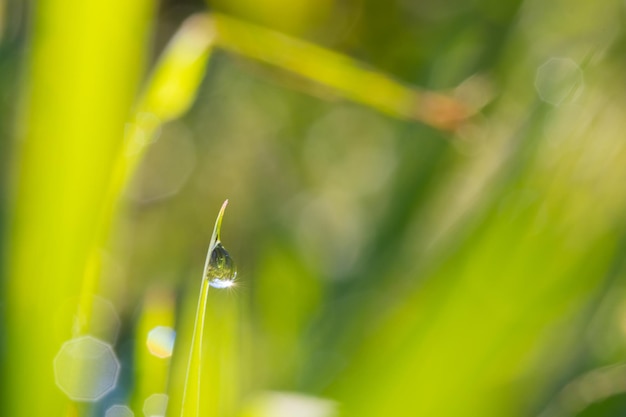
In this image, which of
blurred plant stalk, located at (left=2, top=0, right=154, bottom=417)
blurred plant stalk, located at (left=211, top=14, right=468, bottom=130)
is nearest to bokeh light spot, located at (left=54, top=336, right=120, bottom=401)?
blurred plant stalk, located at (left=2, top=0, right=154, bottom=417)

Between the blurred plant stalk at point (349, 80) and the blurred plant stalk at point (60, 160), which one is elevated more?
the blurred plant stalk at point (349, 80)

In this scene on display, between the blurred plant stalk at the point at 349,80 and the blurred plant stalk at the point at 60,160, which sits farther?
the blurred plant stalk at the point at 349,80

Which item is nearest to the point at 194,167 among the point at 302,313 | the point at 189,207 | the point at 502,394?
the point at 189,207

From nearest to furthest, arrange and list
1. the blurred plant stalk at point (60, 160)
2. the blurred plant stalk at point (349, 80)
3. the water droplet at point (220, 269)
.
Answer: the water droplet at point (220, 269) → the blurred plant stalk at point (60, 160) → the blurred plant stalk at point (349, 80)

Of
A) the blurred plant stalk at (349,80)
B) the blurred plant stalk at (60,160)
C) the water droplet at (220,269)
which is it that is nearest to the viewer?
the water droplet at (220,269)

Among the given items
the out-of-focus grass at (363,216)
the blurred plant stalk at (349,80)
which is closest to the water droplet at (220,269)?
the out-of-focus grass at (363,216)

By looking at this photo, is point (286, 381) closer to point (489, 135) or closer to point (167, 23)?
point (489, 135)

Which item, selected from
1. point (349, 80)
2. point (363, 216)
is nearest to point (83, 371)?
point (349, 80)

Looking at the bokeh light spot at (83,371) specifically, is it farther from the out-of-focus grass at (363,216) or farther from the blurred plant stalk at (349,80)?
the blurred plant stalk at (349,80)
